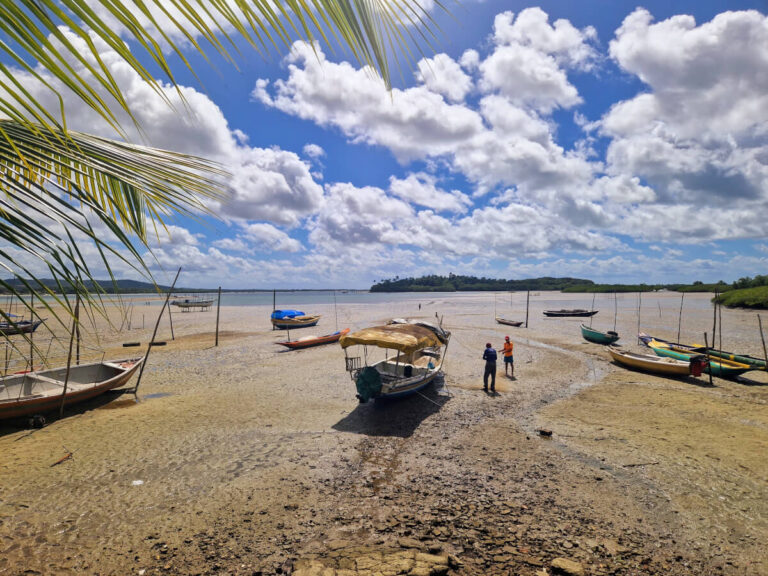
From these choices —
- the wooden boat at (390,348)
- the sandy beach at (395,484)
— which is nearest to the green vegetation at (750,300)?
the sandy beach at (395,484)

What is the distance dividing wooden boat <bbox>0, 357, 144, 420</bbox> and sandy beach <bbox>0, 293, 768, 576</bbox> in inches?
23.3

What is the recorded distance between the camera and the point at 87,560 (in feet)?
18.6

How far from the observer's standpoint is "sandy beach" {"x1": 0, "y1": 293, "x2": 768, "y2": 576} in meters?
5.70

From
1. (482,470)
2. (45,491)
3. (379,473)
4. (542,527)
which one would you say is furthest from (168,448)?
(542,527)

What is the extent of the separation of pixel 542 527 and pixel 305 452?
5506 millimetres

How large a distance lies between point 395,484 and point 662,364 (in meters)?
14.7

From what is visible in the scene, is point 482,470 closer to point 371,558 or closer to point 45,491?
point 371,558

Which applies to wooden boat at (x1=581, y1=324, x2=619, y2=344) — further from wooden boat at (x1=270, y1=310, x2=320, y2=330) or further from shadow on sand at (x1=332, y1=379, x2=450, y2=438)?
wooden boat at (x1=270, y1=310, x2=320, y2=330)

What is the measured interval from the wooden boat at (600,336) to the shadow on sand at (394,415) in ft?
53.2

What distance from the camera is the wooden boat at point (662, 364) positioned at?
15.4 m

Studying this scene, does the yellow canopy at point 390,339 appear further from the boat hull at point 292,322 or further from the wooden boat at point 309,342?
the boat hull at point 292,322

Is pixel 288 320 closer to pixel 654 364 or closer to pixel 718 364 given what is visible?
pixel 654 364

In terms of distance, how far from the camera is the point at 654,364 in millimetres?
16594

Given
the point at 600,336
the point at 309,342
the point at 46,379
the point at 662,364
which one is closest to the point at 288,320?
the point at 309,342
